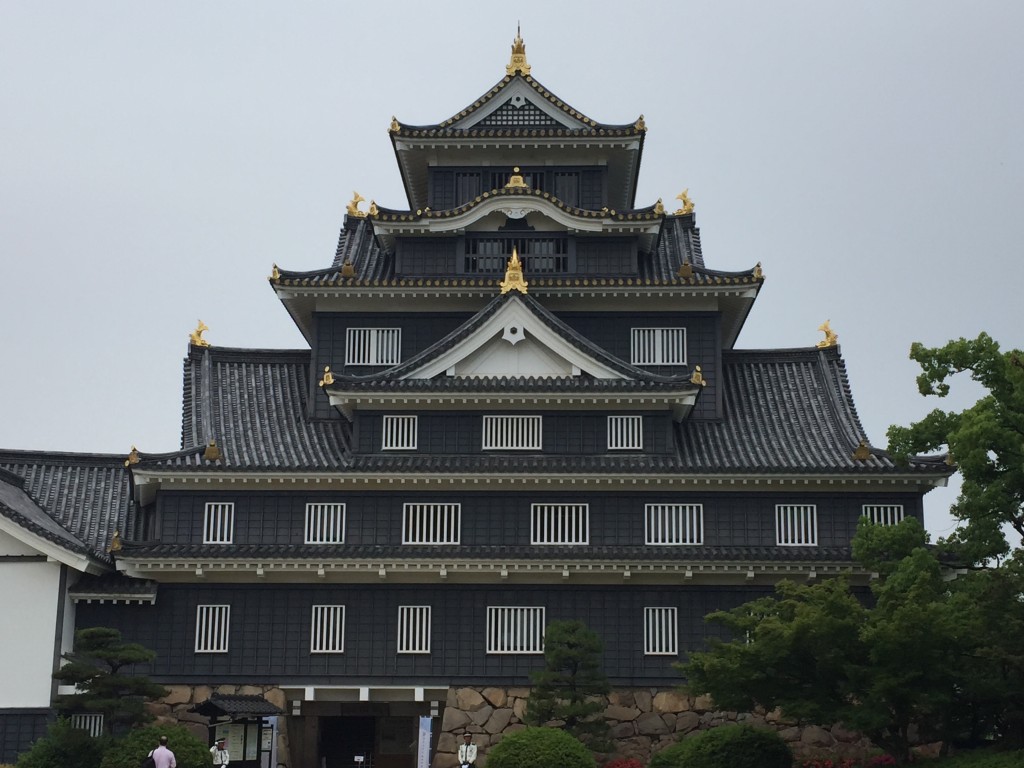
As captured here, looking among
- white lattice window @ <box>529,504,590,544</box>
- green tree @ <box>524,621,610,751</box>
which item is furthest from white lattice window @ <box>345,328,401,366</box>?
green tree @ <box>524,621,610,751</box>

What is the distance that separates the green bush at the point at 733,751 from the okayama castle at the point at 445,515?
356cm

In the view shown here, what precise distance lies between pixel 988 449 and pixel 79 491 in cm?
2359

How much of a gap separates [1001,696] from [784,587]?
4.88 meters

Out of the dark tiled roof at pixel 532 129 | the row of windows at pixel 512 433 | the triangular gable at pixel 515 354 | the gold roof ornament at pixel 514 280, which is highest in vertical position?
the dark tiled roof at pixel 532 129

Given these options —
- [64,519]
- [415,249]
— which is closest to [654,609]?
[415,249]

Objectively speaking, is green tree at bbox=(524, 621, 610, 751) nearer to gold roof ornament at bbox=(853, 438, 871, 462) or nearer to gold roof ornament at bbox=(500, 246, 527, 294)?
gold roof ornament at bbox=(853, 438, 871, 462)

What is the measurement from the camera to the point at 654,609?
3503 centimetres

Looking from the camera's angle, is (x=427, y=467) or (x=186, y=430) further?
(x=186, y=430)

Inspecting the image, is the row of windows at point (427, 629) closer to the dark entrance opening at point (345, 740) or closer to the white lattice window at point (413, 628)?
the white lattice window at point (413, 628)

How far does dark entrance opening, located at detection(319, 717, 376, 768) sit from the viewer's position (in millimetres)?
36781

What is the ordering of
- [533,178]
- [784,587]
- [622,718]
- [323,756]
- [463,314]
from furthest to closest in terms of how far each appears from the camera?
[533,178], [463,314], [323,756], [622,718], [784,587]

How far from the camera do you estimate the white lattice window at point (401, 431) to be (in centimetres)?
3672

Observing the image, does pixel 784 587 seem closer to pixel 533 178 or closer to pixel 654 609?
pixel 654 609

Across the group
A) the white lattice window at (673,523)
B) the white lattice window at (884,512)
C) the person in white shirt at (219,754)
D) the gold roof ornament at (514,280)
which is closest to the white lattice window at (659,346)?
the gold roof ornament at (514,280)
